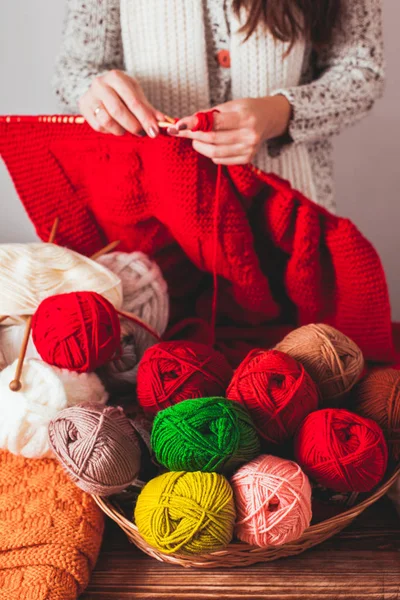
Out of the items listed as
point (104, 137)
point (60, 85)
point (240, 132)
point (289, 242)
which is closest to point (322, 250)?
point (289, 242)

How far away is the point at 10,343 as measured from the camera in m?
0.75

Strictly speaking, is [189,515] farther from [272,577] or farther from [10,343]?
[10,343]

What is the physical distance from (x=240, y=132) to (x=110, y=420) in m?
0.41

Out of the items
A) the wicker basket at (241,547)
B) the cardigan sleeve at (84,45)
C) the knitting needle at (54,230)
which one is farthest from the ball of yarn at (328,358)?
the cardigan sleeve at (84,45)

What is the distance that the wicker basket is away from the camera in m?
0.60

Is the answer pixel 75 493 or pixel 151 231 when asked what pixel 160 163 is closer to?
pixel 151 231

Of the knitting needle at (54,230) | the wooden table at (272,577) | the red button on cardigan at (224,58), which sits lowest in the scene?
the wooden table at (272,577)

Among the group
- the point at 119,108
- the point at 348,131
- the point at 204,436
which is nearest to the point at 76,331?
the point at 204,436

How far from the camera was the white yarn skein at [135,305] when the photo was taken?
30.4 inches

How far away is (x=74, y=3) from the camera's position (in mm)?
880

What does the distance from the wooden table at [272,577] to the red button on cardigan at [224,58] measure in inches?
27.2

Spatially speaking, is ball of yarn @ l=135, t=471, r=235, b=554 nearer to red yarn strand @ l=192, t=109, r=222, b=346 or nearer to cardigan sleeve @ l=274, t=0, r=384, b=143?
red yarn strand @ l=192, t=109, r=222, b=346

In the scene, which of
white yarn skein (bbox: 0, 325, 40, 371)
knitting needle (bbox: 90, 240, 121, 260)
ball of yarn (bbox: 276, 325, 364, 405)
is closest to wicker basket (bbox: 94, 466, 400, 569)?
ball of yarn (bbox: 276, 325, 364, 405)

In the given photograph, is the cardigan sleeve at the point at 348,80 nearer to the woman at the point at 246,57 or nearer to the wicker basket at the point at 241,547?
the woman at the point at 246,57
